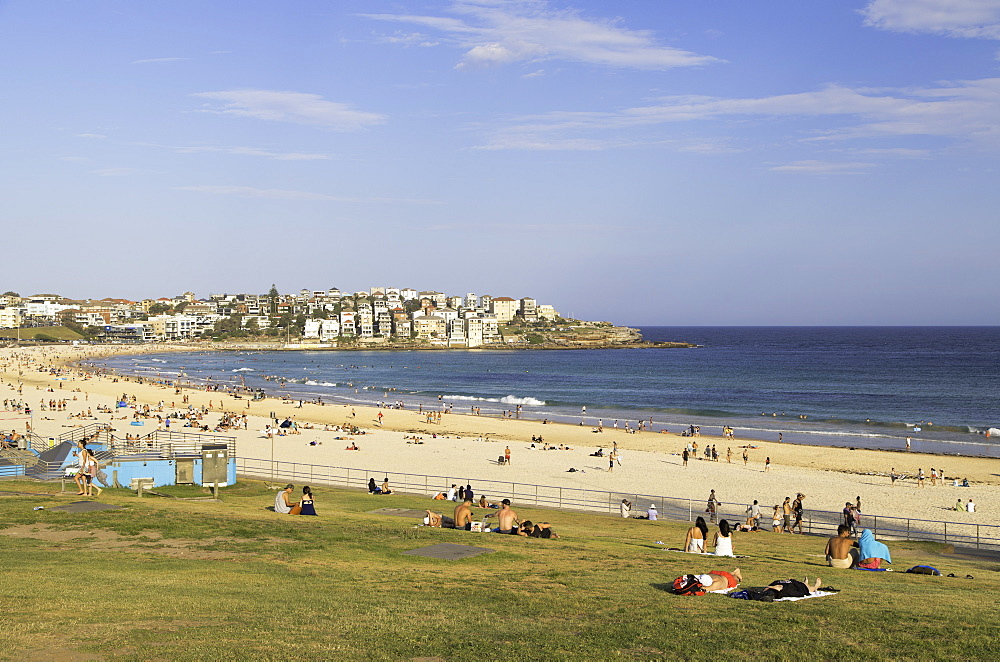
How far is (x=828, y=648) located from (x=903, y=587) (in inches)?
165

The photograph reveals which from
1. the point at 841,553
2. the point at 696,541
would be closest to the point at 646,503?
the point at 696,541

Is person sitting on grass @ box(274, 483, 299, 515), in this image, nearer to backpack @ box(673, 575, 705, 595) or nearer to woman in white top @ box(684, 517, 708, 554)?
woman in white top @ box(684, 517, 708, 554)

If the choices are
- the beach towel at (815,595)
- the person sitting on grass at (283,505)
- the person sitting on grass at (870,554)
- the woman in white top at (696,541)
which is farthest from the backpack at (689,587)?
the person sitting on grass at (283,505)

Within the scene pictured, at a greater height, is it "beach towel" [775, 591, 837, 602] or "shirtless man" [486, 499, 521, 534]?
"beach towel" [775, 591, 837, 602]

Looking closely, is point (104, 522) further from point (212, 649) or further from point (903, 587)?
point (903, 587)

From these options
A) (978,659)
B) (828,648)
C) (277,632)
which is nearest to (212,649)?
(277,632)

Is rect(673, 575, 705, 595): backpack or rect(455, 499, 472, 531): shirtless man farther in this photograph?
rect(455, 499, 472, 531): shirtless man

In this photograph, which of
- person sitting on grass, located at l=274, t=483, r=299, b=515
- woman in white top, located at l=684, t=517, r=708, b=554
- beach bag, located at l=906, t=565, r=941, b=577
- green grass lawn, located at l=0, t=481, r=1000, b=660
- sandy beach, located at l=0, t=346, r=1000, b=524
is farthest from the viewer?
sandy beach, located at l=0, t=346, r=1000, b=524

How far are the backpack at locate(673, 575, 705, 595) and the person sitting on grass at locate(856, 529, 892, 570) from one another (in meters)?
4.72

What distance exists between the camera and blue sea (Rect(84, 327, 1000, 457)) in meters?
52.4

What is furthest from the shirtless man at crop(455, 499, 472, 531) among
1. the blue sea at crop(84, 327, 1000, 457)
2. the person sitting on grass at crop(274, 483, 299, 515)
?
the blue sea at crop(84, 327, 1000, 457)

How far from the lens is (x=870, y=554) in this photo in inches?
515

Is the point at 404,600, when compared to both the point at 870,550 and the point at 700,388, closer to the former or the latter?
the point at 870,550

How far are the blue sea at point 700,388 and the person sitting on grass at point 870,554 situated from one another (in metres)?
33.6
